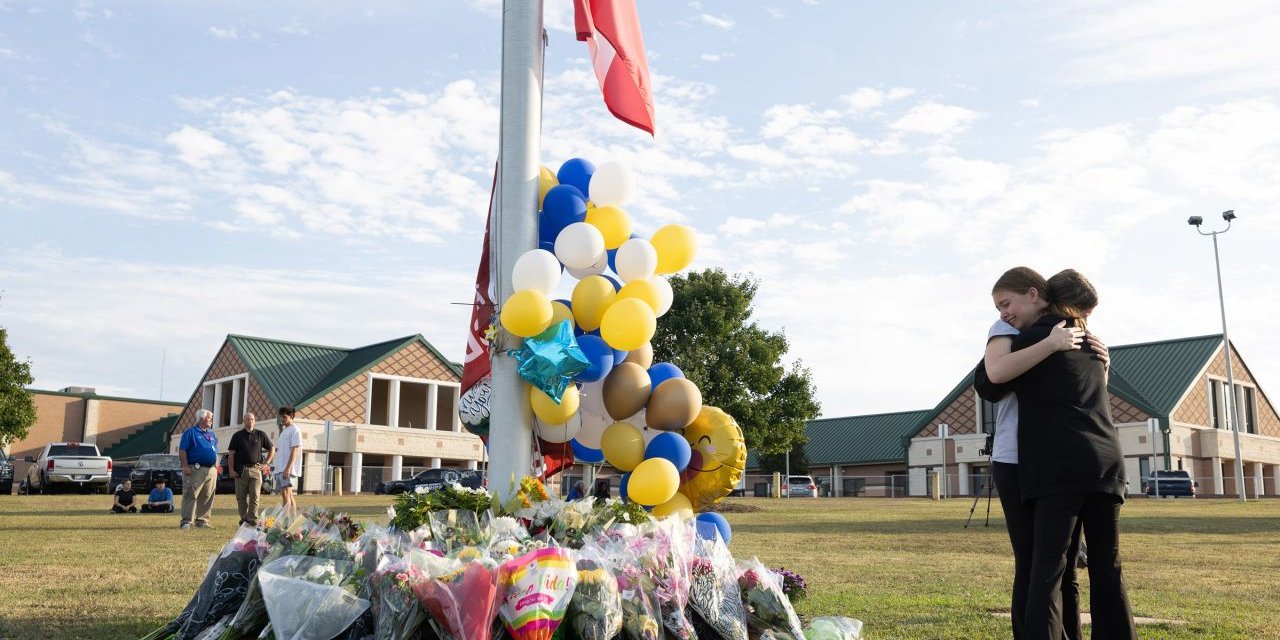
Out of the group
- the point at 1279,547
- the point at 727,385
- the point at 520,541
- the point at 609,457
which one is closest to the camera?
the point at 520,541

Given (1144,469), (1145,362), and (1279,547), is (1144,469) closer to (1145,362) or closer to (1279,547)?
(1145,362)

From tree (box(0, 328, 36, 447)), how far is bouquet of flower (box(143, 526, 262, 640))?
138ft

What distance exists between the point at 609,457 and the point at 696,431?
60cm

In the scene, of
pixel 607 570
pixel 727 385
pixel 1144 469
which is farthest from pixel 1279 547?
pixel 1144 469

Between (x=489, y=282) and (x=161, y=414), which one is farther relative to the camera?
(x=161, y=414)

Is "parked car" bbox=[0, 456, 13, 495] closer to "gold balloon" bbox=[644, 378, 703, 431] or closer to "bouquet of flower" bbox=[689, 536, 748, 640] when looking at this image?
"gold balloon" bbox=[644, 378, 703, 431]

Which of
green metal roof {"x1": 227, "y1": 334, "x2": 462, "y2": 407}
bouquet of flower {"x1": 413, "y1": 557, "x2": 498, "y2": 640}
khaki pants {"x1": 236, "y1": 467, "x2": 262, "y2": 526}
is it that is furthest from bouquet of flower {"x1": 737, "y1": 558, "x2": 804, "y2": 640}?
green metal roof {"x1": 227, "y1": 334, "x2": 462, "y2": 407}

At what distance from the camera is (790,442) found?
111ft

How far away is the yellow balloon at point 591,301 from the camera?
641cm

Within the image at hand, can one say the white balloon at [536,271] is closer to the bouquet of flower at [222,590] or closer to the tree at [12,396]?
the bouquet of flower at [222,590]

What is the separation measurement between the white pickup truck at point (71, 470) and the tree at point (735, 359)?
17.4 meters

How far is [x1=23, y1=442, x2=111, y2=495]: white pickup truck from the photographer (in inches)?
1234

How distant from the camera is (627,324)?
6.16m

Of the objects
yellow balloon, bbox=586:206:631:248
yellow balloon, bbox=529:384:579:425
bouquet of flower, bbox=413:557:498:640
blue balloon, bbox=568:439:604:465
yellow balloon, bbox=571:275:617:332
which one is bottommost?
bouquet of flower, bbox=413:557:498:640
